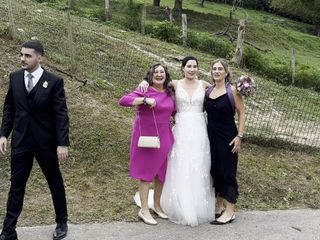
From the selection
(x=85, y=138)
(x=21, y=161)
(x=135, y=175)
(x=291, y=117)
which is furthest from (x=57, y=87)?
(x=291, y=117)

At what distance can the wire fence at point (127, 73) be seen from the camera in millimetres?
9637

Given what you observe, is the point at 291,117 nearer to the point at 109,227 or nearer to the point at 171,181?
the point at 171,181

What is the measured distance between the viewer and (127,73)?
1137cm

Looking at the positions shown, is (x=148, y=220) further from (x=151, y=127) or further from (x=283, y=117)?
(x=283, y=117)

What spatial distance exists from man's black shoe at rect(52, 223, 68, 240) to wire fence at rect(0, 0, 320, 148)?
444 cm

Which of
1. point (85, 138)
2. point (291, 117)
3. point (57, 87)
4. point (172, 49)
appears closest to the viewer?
point (57, 87)

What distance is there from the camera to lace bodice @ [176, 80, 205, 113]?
5520 millimetres

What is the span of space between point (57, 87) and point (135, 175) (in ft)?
A: 4.65

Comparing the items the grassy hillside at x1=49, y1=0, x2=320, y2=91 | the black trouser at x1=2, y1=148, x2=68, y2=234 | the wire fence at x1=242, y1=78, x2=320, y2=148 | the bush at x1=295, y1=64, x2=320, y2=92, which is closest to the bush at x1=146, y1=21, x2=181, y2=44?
the grassy hillside at x1=49, y1=0, x2=320, y2=91

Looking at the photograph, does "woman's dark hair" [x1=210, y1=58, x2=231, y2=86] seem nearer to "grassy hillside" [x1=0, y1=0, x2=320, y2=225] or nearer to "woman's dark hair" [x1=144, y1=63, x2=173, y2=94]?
"woman's dark hair" [x1=144, y1=63, x2=173, y2=94]

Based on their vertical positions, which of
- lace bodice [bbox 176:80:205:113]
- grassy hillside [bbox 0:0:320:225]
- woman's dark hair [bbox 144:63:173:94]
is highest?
woman's dark hair [bbox 144:63:173:94]

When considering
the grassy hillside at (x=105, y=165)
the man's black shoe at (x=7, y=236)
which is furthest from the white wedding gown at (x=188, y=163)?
the man's black shoe at (x=7, y=236)

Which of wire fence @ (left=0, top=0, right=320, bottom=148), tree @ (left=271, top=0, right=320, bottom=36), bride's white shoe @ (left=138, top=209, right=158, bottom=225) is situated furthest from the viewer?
tree @ (left=271, top=0, right=320, bottom=36)

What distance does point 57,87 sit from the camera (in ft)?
15.1
